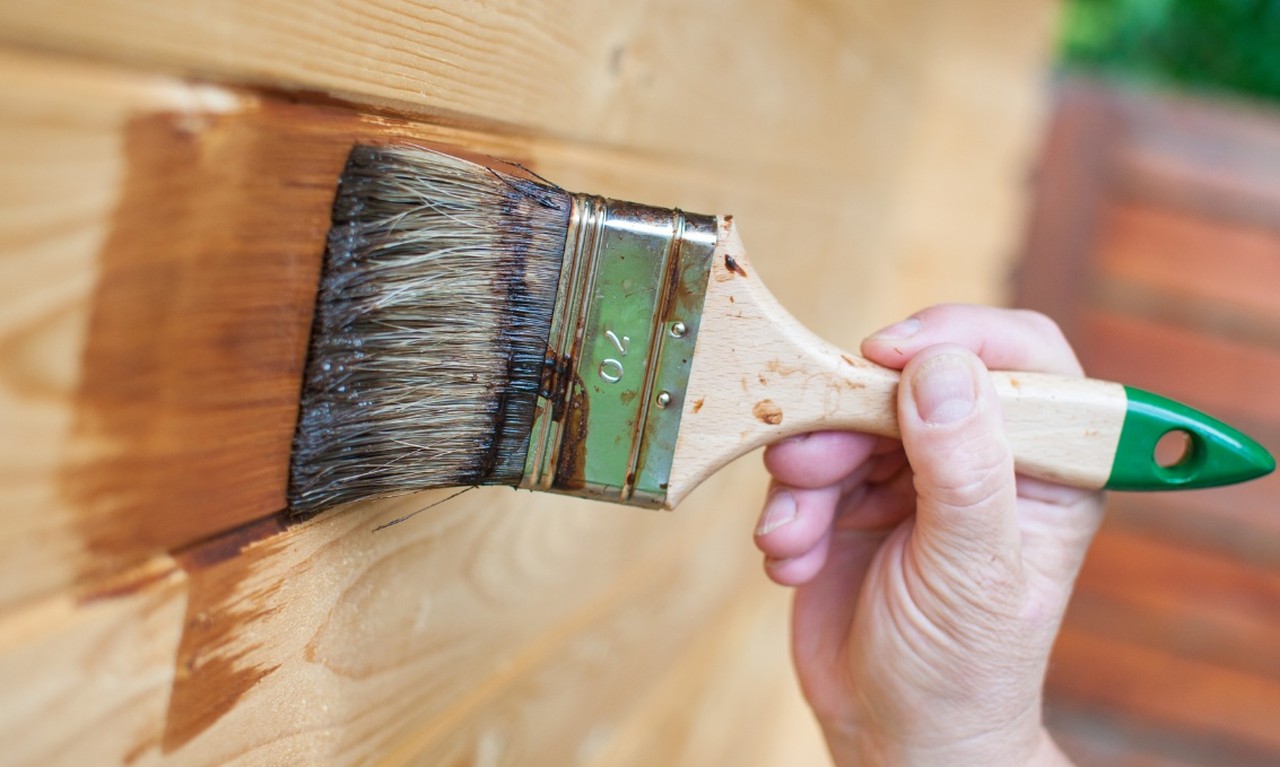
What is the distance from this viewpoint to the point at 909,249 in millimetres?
2588

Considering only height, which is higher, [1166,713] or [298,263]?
[298,263]

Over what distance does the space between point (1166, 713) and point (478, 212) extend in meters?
2.66

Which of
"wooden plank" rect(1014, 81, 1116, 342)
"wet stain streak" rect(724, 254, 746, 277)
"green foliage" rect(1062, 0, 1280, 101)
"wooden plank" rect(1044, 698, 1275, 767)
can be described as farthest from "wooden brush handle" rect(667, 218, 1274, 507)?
"green foliage" rect(1062, 0, 1280, 101)

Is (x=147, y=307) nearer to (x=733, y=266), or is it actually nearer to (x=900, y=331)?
(x=733, y=266)

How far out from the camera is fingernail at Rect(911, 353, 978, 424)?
2.59 ft

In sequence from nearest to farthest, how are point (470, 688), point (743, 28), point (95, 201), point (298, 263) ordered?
point (95, 201)
point (298, 263)
point (470, 688)
point (743, 28)

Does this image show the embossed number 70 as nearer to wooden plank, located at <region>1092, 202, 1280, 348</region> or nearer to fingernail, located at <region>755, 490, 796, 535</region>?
fingernail, located at <region>755, 490, 796, 535</region>

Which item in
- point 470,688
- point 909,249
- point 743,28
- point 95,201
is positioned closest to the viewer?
point 95,201

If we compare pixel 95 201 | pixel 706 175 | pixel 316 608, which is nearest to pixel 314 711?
pixel 316 608

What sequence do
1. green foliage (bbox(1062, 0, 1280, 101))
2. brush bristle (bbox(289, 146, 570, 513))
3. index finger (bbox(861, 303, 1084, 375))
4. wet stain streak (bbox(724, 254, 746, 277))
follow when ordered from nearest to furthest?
brush bristle (bbox(289, 146, 570, 513)) < wet stain streak (bbox(724, 254, 746, 277)) < index finger (bbox(861, 303, 1084, 375)) < green foliage (bbox(1062, 0, 1280, 101))

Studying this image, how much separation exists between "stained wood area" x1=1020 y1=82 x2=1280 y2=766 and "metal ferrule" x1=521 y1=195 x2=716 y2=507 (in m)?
2.06

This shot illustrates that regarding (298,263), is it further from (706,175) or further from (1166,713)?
(1166,713)

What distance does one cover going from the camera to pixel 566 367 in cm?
72

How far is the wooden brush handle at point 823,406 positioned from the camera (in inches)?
30.2
